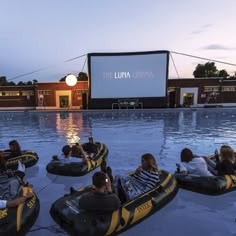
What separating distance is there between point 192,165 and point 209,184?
1.38 feet

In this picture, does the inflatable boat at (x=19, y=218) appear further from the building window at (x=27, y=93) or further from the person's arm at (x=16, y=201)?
the building window at (x=27, y=93)

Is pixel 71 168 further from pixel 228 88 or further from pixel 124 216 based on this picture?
pixel 228 88

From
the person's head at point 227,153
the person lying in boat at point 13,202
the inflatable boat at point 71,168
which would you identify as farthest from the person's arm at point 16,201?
the person's head at point 227,153

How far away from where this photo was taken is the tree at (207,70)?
48.6 meters

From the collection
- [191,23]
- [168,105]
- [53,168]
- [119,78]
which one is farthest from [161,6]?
[53,168]

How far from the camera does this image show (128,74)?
24.3 metres

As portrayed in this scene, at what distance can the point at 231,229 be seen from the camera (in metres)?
3.21

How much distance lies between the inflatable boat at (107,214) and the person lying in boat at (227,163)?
116 centimetres

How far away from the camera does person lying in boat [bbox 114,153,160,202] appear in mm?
3424

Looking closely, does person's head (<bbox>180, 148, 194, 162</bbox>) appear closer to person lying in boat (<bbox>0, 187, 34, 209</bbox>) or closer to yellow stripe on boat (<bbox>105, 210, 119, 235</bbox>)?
yellow stripe on boat (<bbox>105, 210, 119, 235</bbox>)

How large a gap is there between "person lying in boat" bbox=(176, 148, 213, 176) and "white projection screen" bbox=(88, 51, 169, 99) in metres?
20.0

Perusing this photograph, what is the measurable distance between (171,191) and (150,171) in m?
0.55

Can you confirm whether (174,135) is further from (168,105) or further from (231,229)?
(168,105)

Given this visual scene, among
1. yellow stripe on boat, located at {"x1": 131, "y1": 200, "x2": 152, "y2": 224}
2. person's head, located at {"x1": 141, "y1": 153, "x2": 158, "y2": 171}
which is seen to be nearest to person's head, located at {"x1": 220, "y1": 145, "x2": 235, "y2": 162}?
person's head, located at {"x1": 141, "y1": 153, "x2": 158, "y2": 171}
